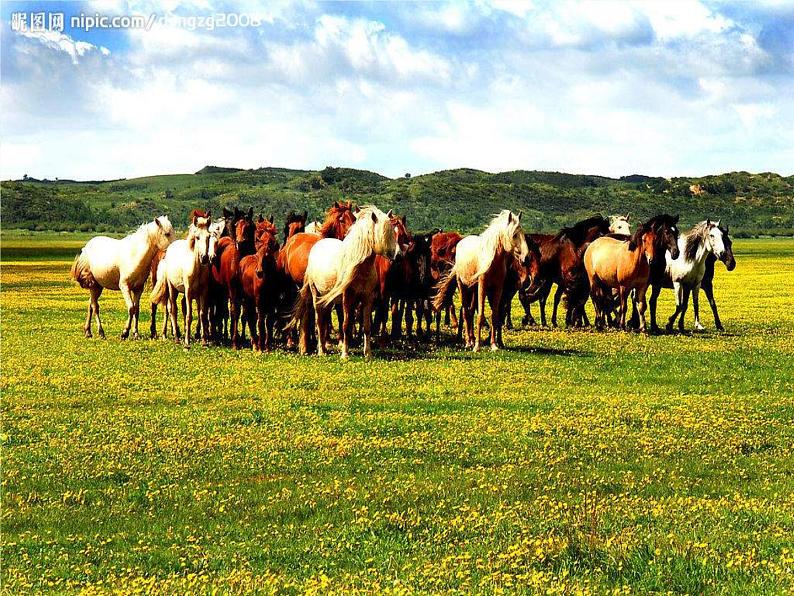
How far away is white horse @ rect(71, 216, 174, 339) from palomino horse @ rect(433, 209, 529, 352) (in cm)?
748

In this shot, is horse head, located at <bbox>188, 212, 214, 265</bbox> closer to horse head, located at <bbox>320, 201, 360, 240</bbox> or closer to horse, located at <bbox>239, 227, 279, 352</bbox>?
horse, located at <bbox>239, 227, 279, 352</bbox>

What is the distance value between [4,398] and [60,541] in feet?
25.3

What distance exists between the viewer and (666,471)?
10961mm

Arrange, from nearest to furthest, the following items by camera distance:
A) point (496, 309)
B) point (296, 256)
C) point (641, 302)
Answer: point (296, 256) < point (496, 309) < point (641, 302)

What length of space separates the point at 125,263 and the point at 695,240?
14686mm

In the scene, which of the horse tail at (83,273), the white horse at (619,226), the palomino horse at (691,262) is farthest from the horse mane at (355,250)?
the white horse at (619,226)

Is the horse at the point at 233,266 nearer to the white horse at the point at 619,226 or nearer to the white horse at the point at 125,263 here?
the white horse at the point at 125,263

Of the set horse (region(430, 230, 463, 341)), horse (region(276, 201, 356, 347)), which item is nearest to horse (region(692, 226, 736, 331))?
horse (region(430, 230, 463, 341))

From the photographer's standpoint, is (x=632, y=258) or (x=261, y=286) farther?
(x=632, y=258)

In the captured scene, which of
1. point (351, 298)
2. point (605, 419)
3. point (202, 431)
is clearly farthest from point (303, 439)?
point (351, 298)

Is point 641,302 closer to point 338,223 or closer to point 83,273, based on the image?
point 338,223

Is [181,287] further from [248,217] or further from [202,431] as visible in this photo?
[202,431]

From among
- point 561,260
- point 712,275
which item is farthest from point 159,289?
point 712,275

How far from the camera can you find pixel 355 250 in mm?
20109
